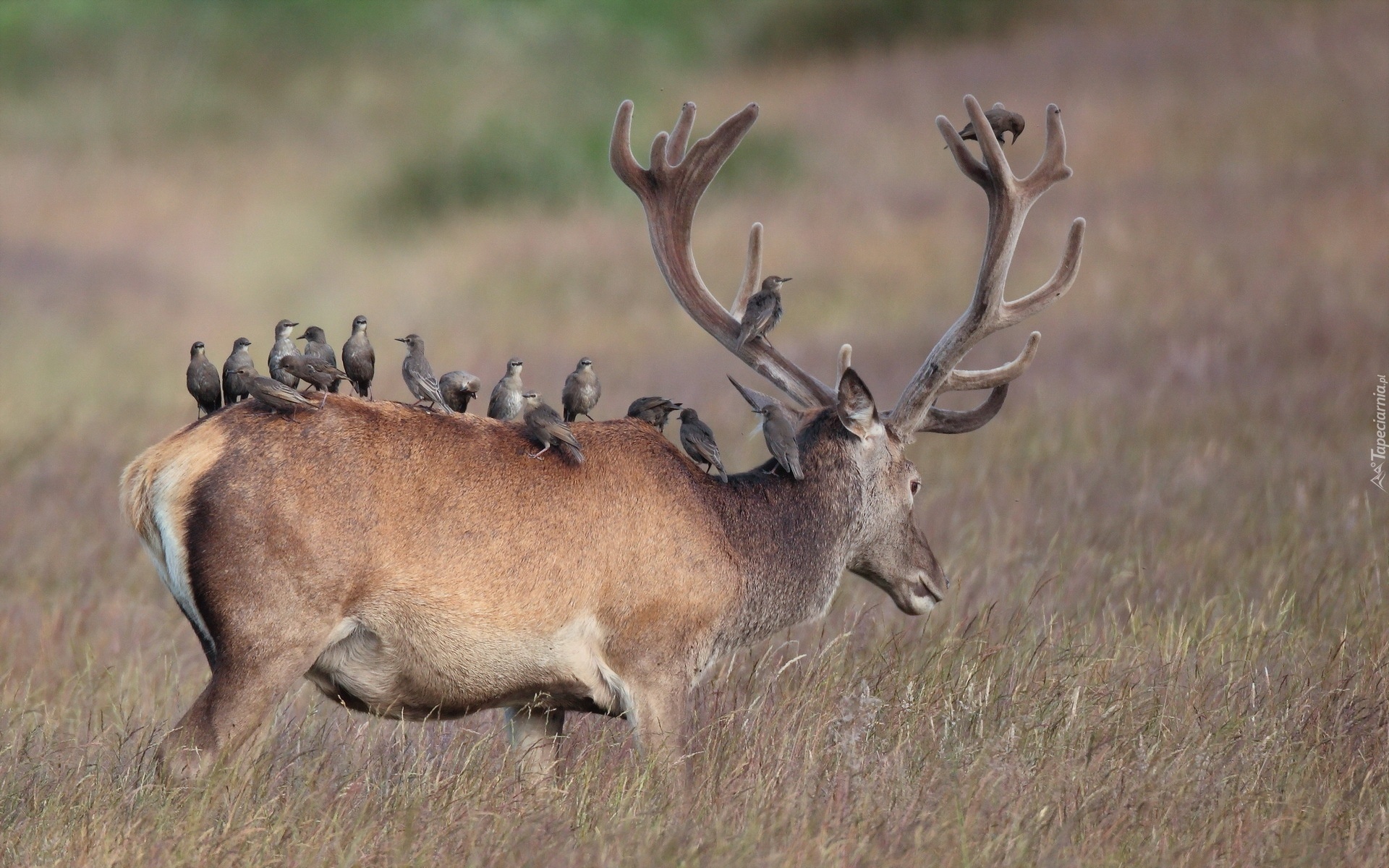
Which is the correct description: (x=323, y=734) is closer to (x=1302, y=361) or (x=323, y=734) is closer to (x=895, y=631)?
(x=895, y=631)

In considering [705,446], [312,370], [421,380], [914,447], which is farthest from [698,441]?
[914,447]

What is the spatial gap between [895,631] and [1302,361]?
6075 mm

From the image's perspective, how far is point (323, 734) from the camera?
5.26 m

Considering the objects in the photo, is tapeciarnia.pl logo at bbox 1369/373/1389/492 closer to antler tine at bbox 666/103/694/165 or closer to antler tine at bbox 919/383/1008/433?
antler tine at bbox 919/383/1008/433

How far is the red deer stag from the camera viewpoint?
13.9 ft

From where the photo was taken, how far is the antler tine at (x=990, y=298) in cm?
568

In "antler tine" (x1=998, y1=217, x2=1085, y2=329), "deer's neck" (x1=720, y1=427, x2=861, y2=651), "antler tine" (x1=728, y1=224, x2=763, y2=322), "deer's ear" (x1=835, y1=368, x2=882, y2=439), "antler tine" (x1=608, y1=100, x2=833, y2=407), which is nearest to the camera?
"deer's neck" (x1=720, y1=427, x2=861, y2=651)

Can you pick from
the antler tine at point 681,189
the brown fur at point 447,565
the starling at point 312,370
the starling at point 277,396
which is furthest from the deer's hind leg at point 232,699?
the antler tine at point 681,189

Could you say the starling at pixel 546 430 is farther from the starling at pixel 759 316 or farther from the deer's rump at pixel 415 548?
the starling at pixel 759 316

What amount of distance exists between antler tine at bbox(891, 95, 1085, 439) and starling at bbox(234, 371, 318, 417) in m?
2.10

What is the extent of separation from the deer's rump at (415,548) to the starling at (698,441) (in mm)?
383

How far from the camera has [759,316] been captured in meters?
5.88

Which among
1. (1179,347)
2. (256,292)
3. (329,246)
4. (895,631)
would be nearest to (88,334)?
(256,292)

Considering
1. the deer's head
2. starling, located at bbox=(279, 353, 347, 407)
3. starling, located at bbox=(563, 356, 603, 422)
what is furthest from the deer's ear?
starling, located at bbox=(279, 353, 347, 407)
